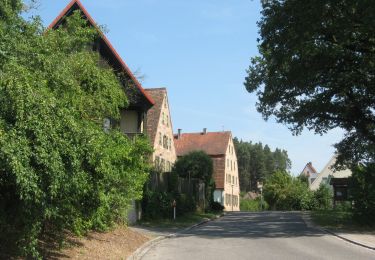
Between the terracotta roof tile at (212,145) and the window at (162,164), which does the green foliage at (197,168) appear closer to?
the window at (162,164)

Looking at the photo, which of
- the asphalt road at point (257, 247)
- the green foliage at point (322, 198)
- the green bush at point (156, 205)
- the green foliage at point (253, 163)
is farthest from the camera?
the green foliage at point (253, 163)

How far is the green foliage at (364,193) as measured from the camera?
2383 cm

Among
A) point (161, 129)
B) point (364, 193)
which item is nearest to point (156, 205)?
point (364, 193)

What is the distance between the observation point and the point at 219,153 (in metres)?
72.6

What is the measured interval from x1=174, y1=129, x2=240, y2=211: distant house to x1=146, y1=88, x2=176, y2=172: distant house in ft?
52.9

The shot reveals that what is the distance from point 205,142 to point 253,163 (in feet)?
230

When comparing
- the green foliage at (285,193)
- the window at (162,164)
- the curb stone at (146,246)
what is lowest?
the curb stone at (146,246)

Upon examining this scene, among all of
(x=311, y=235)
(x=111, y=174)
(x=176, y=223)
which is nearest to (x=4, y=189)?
(x=111, y=174)

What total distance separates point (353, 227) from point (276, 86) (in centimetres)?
896

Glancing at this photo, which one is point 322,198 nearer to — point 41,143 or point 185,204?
point 185,204

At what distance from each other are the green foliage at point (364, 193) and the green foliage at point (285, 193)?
37959 mm

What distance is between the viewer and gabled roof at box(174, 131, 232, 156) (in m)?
73.4

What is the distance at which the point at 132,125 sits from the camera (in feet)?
109

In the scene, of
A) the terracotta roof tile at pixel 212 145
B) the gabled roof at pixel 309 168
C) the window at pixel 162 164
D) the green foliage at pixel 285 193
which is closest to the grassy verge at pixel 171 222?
the window at pixel 162 164
